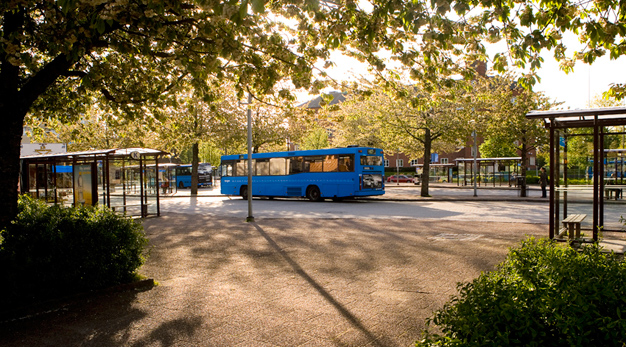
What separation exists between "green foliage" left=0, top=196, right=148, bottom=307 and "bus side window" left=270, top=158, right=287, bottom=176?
2040 centimetres

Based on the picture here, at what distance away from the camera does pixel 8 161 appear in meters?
6.11

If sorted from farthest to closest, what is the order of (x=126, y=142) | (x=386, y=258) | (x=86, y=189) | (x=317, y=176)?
(x=126, y=142)
(x=317, y=176)
(x=86, y=189)
(x=386, y=258)

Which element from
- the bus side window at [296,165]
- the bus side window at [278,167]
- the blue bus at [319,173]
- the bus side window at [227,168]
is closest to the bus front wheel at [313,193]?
the blue bus at [319,173]

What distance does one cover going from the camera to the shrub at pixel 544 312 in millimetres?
2295

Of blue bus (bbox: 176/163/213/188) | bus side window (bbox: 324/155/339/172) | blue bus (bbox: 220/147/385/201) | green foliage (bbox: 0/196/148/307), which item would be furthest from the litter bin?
blue bus (bbox: 176/163/213/188)

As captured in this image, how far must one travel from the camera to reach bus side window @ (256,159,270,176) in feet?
90.3

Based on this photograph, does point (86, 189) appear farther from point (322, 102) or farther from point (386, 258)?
point (386, 258)

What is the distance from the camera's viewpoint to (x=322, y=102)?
8.46 m

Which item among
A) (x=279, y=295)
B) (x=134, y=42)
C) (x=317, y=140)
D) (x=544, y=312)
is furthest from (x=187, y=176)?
(x=544, y=312)

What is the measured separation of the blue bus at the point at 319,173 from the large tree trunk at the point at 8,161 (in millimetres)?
16530

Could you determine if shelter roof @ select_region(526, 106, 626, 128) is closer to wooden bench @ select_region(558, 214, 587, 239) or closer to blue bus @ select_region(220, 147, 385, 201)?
wooden bench @ select_region(558, 214, 587, 239)

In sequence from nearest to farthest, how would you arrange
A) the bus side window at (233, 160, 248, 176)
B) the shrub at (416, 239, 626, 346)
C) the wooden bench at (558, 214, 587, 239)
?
the shrub at (416, 239, 626, 346)
the wooden bench at (558, 214, 587, 239)
the bus side window at (233, 160, 248, 176)

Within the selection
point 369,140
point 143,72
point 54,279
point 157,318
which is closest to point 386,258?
point 157,318

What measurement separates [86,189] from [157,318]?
11.8 m
